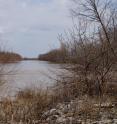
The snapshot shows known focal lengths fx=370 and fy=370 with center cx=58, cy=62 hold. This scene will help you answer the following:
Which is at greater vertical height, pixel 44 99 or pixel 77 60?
pixel 77 60

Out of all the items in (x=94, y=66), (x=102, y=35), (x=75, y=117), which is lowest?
(x=75, y=117)

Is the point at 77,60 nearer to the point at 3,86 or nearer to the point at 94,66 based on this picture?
the point at 94,66

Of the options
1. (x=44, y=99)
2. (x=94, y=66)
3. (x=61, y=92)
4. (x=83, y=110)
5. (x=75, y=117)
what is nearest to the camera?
(x=75, y=117)

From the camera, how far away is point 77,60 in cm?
1433

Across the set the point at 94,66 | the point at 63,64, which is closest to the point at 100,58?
the point at 94,66

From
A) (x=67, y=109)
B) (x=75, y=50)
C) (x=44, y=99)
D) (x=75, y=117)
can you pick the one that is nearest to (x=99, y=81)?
(x=75, y=50)

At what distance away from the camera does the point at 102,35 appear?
14.7 meters

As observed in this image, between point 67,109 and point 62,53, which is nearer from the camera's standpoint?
point 67,109

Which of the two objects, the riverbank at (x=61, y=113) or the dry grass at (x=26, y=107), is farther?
the dry grass at (x=26, y=107)

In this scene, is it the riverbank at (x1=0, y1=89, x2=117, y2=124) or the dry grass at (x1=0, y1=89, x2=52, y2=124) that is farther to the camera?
the dry grass at (x1=0, y1=89, x2=52, y2=124)

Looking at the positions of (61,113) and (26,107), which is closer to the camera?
(61,113)

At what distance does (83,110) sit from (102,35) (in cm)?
566

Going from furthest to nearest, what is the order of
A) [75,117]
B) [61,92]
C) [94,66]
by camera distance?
1. [94,66]
2. [61,92]
3. [75,117]

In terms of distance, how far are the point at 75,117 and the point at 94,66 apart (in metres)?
5.44
